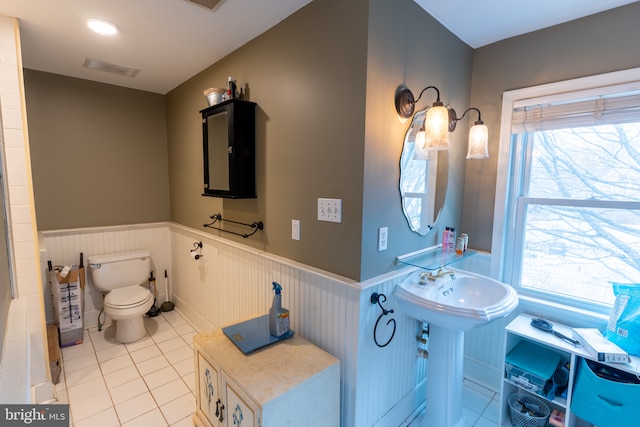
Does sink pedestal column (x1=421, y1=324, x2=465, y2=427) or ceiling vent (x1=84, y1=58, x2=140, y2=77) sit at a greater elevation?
ceiling vent (x1=84, y1=58, x2=140, y2=77)

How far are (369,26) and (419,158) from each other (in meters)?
0.80

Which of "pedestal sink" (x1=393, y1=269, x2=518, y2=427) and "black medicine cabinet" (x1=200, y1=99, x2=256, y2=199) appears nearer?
"pedestal sink" (x1=393, y1=269, x2=518, y2=427)

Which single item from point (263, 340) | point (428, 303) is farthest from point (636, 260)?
point (263, 340)

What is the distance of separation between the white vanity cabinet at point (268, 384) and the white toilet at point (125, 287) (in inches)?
50.9

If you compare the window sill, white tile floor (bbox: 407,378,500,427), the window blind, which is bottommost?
white tile floor (bbox: 407,378,500,427)

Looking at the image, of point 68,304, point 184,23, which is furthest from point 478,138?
point 68,304

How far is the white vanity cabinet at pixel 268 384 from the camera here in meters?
1.25

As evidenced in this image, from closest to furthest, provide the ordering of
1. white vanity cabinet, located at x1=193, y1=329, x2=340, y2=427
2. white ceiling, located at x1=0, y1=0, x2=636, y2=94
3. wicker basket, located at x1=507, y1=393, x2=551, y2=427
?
1. white vanity cabinet, located at x1=193, y1=329, x2=340, y2=427
2. white ceiling, located at x1=0, y1=0, x2=636, y2=94
3. wicker basket, located at x1=507, y1=393, x2=551, y2=427

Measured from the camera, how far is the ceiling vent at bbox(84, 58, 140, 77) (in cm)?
241

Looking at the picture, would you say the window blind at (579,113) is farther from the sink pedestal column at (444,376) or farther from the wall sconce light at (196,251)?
the wall sconce light at (196,251)

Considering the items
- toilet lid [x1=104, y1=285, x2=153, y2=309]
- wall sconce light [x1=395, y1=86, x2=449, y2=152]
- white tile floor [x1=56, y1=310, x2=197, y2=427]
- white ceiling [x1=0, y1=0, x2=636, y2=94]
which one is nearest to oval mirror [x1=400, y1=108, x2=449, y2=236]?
wall sconce light [x1=395, y1=86, x2=449, y2=152]

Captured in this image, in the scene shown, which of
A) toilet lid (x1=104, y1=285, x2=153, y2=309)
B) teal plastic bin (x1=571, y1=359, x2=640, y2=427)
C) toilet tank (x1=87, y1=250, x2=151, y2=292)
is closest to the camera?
teal plastic bin (x1=571, y1=359, x2=640, y2=427)

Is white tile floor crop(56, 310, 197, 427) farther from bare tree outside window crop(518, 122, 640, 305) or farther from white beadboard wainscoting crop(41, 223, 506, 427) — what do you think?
bare tree outside window crop(518, 122, 640, 305)

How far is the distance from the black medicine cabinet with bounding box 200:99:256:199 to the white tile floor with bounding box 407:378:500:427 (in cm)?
192
